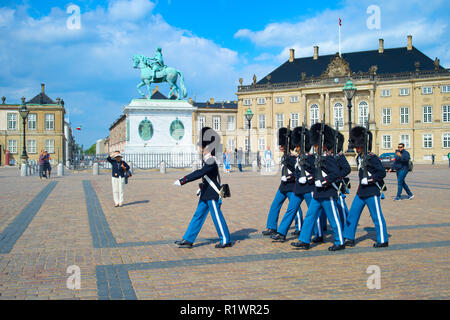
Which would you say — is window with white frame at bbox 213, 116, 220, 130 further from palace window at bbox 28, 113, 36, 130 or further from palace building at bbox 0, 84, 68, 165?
palace window at bbox 28, 113, 36, 130

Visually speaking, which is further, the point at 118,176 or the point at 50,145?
the point at 50,145

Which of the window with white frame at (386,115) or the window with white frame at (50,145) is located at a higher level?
the window with white frame at (386,115)

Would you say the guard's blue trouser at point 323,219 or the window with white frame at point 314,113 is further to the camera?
the window with white frame at point 314,113

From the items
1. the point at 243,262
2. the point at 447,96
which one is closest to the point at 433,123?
the point at 447,96

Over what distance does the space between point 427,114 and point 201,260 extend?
2405 inches

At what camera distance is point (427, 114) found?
60.0m

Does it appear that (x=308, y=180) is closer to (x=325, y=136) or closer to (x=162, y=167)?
(x=325, y=136)

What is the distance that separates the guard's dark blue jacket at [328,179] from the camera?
6895 mm

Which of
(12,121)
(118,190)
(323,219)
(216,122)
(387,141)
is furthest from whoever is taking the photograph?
(216,122)

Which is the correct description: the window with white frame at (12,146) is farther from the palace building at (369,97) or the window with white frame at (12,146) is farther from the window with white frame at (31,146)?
the palace building at (369,97)

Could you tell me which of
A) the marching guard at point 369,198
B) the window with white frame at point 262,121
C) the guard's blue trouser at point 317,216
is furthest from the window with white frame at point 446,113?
the guard's blue trouser at point 317,216

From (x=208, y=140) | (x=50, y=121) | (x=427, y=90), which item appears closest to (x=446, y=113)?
(x=427, y=90)

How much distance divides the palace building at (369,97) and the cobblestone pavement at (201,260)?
49977 millimetres

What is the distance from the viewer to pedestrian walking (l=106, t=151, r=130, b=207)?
39.8ft
